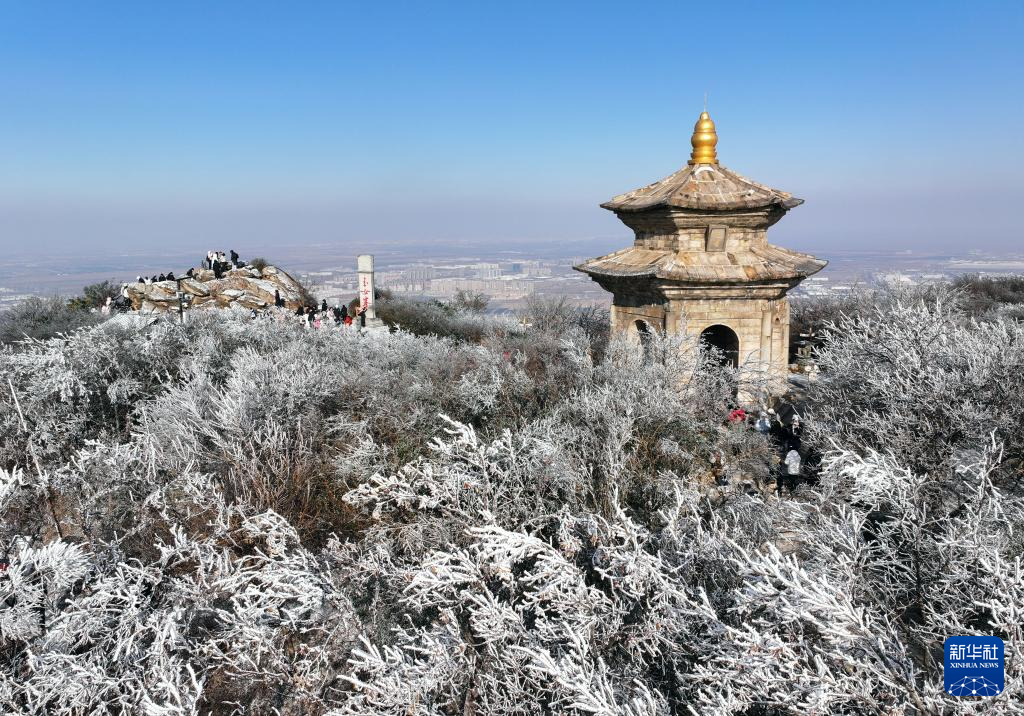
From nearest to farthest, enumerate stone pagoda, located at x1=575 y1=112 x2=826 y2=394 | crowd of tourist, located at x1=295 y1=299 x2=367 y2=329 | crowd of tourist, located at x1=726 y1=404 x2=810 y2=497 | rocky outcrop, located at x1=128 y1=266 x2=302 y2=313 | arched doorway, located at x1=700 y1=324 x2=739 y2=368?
crowd of tourist, located at x1=726 y1=404 x2=810 y2=497 → stone pagoda, located at x1=575 y1=112 x2=826 y2=394 → arched doorway, located at x1=700 y1=324 x2=739 y2=368 → crowd of tourist, located at x1=295 y1=299 x2=367 y2=329 → rocky outcrop, located at x1=128 y1=266 x2=302 y2=313

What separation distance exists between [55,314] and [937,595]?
2339 cm

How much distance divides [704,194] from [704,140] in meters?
1.35

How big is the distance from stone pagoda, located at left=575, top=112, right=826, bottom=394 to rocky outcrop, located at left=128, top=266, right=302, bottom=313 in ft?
44.0

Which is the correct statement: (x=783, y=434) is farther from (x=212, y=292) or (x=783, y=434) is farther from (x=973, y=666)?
(x=212, y=292)

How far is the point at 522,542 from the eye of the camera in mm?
4941

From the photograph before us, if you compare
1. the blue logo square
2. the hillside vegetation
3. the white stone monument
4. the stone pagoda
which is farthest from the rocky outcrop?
the blue logo square

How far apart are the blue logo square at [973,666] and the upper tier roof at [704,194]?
319 inches

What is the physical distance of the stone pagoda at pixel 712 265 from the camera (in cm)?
1031

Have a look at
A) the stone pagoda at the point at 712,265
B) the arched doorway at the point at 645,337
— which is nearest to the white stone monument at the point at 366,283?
the stone pagoda at the point at 712,265

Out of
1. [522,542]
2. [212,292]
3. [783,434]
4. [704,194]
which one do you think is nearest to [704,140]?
[704,194]

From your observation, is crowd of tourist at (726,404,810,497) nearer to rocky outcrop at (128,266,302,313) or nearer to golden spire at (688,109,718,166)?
golden spire at (688,109,718,166)

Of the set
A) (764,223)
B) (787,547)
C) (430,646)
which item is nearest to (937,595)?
(787,547)

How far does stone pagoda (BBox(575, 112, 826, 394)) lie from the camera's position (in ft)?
33.8

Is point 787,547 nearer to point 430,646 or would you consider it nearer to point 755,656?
point 755,656
